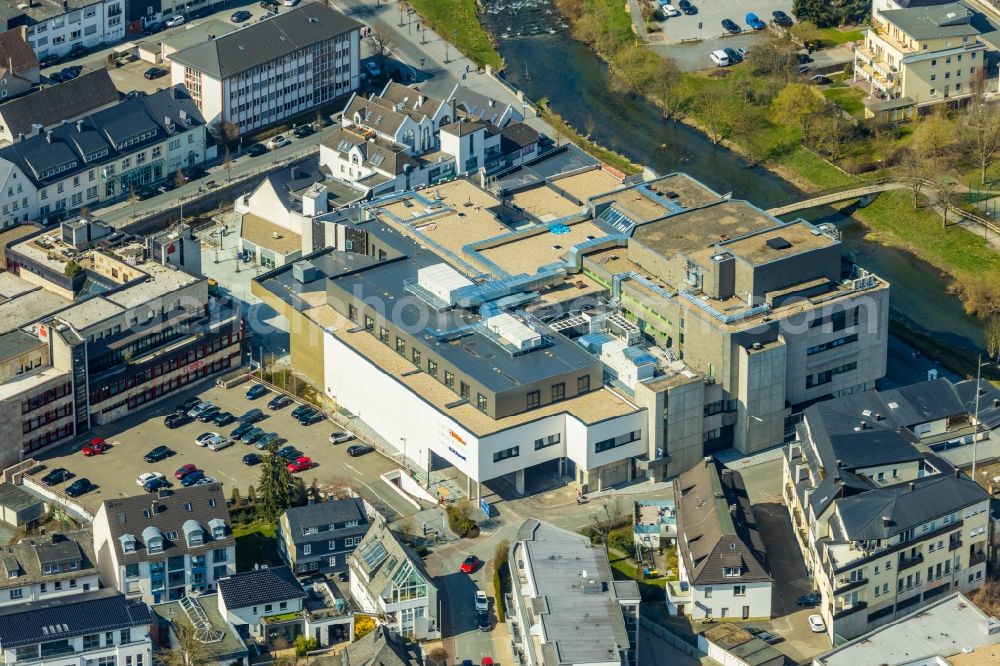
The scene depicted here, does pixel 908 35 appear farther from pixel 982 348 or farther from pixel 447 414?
pixel 447 414

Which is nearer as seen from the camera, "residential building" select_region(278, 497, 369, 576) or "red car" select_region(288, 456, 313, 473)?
"residential building" select_region(278, 497, 369, 576)

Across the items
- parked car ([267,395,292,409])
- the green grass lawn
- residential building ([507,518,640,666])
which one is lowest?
the green grass lawn

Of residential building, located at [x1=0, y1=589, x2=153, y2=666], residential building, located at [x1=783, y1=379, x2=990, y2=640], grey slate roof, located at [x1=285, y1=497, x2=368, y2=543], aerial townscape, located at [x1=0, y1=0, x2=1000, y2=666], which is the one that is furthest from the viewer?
grey slate roof, located at [x1=285, y1=497, x2=368, y2=543]

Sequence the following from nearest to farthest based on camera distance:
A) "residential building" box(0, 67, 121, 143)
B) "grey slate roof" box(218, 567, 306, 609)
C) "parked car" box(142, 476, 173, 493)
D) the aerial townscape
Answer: "grey slate roof" box(218, 567, 306, 609) < the aerial townscape < "parked car" box(142, 476, 173, 493) < "residential building" box(0, 67, 121, 143)

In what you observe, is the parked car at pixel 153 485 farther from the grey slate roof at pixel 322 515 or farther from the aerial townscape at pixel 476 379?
the grey slate roof at pixel 322 515

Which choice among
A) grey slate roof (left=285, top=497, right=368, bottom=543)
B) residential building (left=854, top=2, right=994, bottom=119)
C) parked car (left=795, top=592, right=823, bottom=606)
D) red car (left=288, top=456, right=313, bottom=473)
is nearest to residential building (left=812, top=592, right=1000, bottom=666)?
parked car (left=795, top=592, right=823, bottom=606)

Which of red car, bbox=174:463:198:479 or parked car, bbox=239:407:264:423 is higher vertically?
parked car, bbox=239:407:264:423

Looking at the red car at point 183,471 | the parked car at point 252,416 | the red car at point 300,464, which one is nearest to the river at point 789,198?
the red car at point 300,464

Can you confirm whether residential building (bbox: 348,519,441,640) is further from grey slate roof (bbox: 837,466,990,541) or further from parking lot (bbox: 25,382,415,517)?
grey slate roof (bbox: 837,466,990,541)
